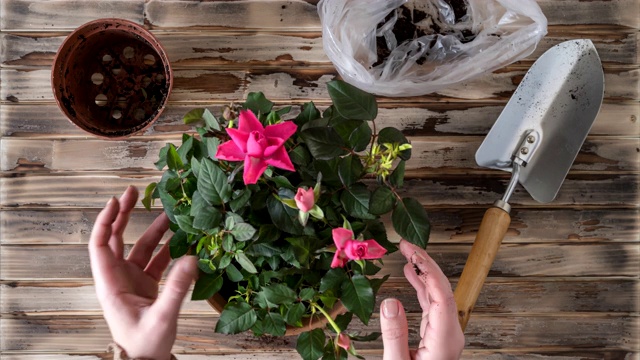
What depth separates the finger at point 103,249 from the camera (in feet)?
2.89

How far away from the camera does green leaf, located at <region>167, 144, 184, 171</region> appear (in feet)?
2.67

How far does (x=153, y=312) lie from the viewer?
31.7 inches

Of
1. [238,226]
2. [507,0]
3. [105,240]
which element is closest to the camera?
[238,226]

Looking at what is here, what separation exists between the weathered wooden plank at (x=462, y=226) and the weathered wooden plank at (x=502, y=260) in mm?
16

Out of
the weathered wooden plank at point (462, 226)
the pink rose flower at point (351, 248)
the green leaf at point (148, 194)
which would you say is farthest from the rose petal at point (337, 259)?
the weathered wooden plank at point (462, 226)

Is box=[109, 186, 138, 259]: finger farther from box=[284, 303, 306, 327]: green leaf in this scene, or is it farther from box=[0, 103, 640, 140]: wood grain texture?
box=[284, 303, 306, 327]: green leaf

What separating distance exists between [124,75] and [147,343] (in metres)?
0.66

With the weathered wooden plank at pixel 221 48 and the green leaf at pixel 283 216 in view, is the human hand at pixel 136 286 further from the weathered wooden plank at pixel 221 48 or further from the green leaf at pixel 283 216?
the weathered wooden plank at pixel 221 48

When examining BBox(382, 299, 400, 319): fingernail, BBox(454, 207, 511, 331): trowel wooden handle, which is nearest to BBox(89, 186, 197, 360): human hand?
BBox(382, 299, 400, 319): fingernail

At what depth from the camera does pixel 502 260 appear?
1.20 m

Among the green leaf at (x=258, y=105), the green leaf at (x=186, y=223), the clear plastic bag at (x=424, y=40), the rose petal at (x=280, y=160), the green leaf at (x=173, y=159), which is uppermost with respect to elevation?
the clear plastic bag at (x=424, y=40)

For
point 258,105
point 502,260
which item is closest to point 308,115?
point 258,105

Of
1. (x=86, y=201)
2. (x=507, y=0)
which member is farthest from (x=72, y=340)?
(x=507, y=0)

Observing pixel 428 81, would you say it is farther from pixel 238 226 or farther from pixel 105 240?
pixel 105 240
